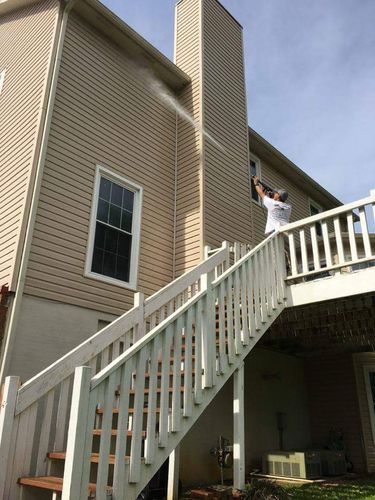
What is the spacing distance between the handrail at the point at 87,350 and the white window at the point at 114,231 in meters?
1.65

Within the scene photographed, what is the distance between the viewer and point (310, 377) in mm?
10516

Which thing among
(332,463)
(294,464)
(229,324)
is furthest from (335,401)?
(229,324)

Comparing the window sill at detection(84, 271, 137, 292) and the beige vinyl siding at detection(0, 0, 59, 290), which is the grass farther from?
the beige vinyl siding at detection(0, 0, 59, 290)

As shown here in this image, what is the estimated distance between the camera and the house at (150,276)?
12.5 ft

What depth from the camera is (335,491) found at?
6.10 meters

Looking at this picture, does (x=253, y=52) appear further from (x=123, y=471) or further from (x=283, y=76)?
(x=123, y=471)

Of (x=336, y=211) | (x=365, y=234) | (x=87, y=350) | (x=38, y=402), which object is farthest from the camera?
(x=336, y=211)

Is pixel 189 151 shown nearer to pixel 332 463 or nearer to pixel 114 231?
pixel 114 231

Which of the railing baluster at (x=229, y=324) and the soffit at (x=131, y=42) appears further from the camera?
the soffit at (x=131, y=42)

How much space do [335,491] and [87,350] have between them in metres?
4.25

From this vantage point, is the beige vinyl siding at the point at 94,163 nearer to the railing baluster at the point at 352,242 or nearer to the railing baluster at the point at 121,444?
the railing baluster at the point at 121,444

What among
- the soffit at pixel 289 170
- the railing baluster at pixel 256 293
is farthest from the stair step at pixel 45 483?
the soffit at pixel 289 170

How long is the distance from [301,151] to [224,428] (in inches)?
436

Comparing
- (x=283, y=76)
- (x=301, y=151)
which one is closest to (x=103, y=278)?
(x=283, y=76)
